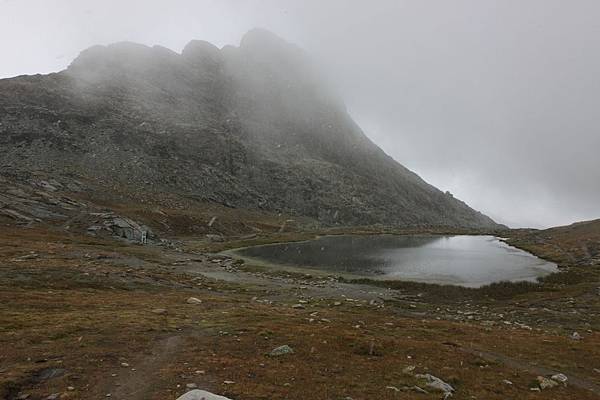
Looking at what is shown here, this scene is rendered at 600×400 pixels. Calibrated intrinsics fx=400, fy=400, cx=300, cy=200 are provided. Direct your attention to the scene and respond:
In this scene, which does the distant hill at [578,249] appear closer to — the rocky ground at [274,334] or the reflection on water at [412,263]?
the reflection on water at [412,263]

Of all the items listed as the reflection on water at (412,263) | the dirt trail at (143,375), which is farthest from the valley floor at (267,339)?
the reflection on water at (412,263)

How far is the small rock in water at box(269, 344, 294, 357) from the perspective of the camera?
2370cm

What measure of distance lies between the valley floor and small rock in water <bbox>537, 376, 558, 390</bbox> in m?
0.27

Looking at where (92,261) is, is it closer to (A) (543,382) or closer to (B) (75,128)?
(A) (543,382)

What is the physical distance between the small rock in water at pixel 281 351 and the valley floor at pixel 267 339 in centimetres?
43

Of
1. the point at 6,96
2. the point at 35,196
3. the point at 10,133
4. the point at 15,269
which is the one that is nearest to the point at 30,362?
the point at 15,269

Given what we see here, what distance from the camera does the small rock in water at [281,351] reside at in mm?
23703

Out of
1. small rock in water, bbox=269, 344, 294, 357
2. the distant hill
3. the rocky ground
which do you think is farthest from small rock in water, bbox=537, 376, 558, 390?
the distant hill

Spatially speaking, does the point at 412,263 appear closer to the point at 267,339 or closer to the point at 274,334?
the point at 274,334

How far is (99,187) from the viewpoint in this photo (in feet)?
520

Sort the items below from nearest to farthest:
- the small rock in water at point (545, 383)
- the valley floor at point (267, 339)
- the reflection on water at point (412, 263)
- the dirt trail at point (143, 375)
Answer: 1. the dirt trail at point (143, 375)
2. the valley floor at point (267, 339)
3. the small rock in water at point (545, 383)
4. the reflection on water at point (412, 263)

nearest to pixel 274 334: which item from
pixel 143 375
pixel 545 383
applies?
pixel 143 375

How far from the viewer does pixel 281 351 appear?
24047 millimetres

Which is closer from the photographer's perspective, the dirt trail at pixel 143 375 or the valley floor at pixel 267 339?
the dirt trail at pixel 143 375
